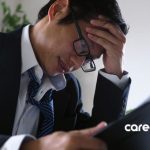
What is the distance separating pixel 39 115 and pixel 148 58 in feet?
5.20

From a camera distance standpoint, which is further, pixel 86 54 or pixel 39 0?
pixel 39 0

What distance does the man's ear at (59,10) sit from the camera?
1.11 metres

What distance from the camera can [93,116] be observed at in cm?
138

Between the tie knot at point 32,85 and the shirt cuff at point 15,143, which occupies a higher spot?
the shirt cuff at point 15,143

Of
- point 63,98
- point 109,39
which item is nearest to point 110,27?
point 109,39

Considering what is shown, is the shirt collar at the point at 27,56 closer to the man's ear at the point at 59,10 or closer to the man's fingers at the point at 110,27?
the man's ear at the point at 59,10

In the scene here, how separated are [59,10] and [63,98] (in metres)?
0.39

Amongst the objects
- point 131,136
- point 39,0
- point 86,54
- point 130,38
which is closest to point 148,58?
point 130,38

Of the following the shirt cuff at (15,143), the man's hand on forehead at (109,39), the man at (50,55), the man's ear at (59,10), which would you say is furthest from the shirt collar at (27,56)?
the shirt cuff at (15,143)

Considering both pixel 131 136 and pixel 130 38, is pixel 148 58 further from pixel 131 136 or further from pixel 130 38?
pixel 131 136

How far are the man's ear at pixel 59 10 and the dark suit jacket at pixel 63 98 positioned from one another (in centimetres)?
13

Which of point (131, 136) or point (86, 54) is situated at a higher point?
point (131, 136)

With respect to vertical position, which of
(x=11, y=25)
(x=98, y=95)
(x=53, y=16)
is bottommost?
(x=11, y=25)

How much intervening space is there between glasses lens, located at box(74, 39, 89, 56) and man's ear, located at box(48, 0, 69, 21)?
11 centimetres
